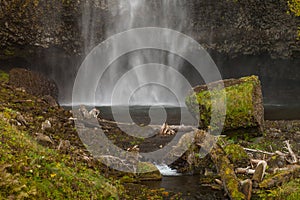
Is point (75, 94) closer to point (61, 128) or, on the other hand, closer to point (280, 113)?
point (280, 113)

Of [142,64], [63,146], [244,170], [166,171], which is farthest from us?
[142,64]

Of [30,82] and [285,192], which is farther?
[30,82]

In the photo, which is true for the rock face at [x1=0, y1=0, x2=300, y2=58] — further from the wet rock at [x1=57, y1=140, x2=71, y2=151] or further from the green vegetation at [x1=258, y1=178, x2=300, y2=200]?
the green vegetation at [x1=258, y1=178, x2=300, y2=200]

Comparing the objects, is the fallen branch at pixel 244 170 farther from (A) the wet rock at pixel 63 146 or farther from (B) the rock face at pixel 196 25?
(B) the rock face at pixel 196 25

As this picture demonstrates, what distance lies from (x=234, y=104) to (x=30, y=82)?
635 inches

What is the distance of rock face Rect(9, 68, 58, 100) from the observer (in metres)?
22.1

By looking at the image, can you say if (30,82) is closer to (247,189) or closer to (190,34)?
(190,34)

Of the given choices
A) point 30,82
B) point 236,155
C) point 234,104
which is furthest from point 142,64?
point 236,155

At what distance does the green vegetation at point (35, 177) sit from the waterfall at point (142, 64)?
77.9ft

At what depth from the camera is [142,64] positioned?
110ft

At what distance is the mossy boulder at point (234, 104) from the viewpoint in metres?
11.9

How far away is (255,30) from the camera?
29.4m

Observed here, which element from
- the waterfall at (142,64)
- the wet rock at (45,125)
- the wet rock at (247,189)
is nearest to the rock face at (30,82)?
the waterfall at (142,64)

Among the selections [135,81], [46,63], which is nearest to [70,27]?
[46,63]
